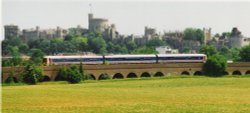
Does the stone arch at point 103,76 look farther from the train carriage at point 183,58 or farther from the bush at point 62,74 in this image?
the train carriage at point 183,58

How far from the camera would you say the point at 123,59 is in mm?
87562

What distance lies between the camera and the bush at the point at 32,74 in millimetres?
69750

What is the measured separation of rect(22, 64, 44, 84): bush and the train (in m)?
11.1

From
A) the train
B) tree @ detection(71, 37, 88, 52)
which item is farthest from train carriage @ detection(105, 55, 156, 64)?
tree @ detection(71, 37, 88, 52)

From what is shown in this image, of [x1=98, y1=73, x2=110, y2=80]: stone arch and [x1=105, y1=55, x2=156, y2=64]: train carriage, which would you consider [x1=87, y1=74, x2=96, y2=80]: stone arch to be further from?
[x1=105, y1=55, x2=156, y2=64]: train carriage

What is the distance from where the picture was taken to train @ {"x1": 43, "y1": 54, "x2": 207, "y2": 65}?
275 ft

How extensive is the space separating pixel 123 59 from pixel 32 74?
21.1 m

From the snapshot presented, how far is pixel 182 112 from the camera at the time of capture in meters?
36.5

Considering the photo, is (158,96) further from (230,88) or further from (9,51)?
(9,51)

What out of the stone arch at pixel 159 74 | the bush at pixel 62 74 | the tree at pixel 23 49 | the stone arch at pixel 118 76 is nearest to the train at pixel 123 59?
the stone arch at pixel 118 76

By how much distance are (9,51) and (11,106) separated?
13940cm

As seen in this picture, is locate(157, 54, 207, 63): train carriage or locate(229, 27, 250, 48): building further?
locate(229, 27, 250, 48): building

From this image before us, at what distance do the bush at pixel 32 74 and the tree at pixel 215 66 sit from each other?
25297 millimetres

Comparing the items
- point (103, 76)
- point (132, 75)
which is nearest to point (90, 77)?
point (103, 76)
